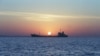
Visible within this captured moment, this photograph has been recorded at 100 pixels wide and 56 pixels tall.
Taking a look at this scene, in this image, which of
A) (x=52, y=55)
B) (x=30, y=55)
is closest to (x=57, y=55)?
(x=52, y=55)

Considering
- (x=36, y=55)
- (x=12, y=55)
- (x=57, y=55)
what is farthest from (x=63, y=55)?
(x=12, y=55)

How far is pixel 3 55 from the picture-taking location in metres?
48.3

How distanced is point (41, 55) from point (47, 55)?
0.87 metres

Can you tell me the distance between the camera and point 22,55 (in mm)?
48750

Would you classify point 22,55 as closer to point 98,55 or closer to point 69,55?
point 69,55

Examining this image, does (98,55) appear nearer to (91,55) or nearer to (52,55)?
(91,55)

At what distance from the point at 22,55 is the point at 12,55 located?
4.69ft

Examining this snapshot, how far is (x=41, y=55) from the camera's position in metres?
48.7

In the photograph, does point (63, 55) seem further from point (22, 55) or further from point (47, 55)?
point (22, 55)

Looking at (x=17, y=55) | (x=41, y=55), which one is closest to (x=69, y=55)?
(x=41, y=55)

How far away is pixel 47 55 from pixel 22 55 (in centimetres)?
360

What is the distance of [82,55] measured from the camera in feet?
161

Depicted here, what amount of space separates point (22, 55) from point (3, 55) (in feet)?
8.88

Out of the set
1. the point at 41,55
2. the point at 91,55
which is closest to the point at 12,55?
the point at 41,55
